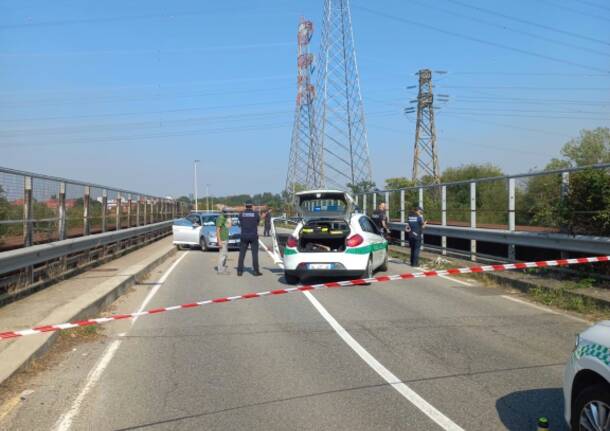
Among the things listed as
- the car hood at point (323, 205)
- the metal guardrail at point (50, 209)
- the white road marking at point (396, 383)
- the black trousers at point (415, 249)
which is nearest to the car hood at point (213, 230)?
the metal guardrail at point (50, 209)

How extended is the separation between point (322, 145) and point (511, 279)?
26093 mm

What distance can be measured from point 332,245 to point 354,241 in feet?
3.43

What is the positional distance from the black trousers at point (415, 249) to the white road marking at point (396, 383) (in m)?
7.46

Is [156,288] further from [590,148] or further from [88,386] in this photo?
[590,148]

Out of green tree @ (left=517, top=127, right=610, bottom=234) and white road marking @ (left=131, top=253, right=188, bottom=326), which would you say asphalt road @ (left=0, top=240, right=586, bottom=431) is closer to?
white road marking @ (left=131, top=253, right=188, bottom=326)

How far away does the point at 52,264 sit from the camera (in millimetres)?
11898

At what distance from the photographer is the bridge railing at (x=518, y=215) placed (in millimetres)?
10789

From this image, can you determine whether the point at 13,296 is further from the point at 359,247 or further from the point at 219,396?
the point at 359,247

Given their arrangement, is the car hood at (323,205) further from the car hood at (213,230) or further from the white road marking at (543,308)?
the car hood at (213,230)

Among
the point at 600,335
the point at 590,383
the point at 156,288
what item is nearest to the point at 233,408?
the point at 590,383

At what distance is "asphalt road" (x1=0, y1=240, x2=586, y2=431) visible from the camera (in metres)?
4.73

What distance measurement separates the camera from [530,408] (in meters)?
4.81

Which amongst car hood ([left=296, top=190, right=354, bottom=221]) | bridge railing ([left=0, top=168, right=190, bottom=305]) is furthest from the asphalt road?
car hood ([left=296, top=190, right=354, bottom=221])

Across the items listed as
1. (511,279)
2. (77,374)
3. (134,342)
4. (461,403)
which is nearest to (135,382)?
(77,374)
